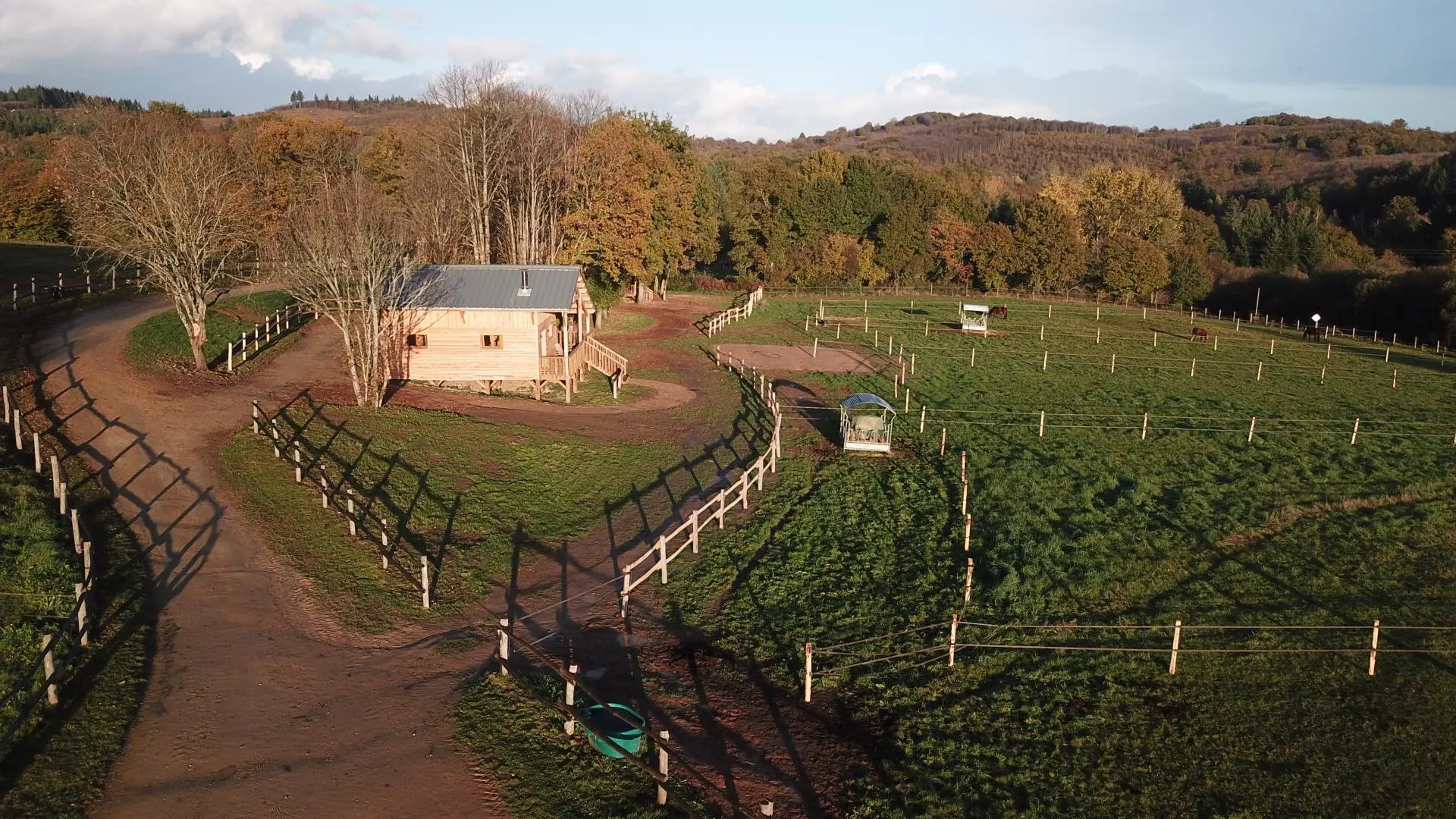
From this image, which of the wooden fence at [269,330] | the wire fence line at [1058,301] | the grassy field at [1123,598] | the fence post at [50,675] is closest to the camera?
the grassy field at [1123,598]

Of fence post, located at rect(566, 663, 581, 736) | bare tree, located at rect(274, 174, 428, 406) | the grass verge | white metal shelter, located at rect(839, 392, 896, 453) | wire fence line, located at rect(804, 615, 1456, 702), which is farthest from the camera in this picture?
bare tree, located at rect(274, 174, 428, 406)

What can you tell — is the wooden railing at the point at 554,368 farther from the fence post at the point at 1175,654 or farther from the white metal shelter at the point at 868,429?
the fence post at the point at 1175,654

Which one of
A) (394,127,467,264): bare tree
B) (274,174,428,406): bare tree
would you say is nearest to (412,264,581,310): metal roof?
(274,174,428,406): bare tree

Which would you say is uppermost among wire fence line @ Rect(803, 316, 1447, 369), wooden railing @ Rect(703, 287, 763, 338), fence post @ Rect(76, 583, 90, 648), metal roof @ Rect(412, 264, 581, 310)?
metal roof @ Rect(412, 264, 581, 310)

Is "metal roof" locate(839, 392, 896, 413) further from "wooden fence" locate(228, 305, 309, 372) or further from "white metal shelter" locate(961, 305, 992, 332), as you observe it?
"white metal shelter" locate(961, 305, 992, 332)

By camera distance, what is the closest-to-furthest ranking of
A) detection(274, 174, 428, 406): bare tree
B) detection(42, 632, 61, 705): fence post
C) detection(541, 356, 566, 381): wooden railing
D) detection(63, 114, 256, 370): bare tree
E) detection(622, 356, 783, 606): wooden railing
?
detection(42, 632, 61, 705): fence post < detection(622, 356, 783, 606): wooden railing < detection(274, 174, 428, 406): bare tree < detection(63, 114, 256, 370): bare tree < detection(541, 356, 566, 381): wooden railing

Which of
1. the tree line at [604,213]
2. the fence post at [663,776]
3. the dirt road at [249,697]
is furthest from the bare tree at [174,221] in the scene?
the fence post at [663,776]

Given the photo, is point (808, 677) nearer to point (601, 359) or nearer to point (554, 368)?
point (554, 368)

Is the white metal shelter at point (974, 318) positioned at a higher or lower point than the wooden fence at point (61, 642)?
higher
